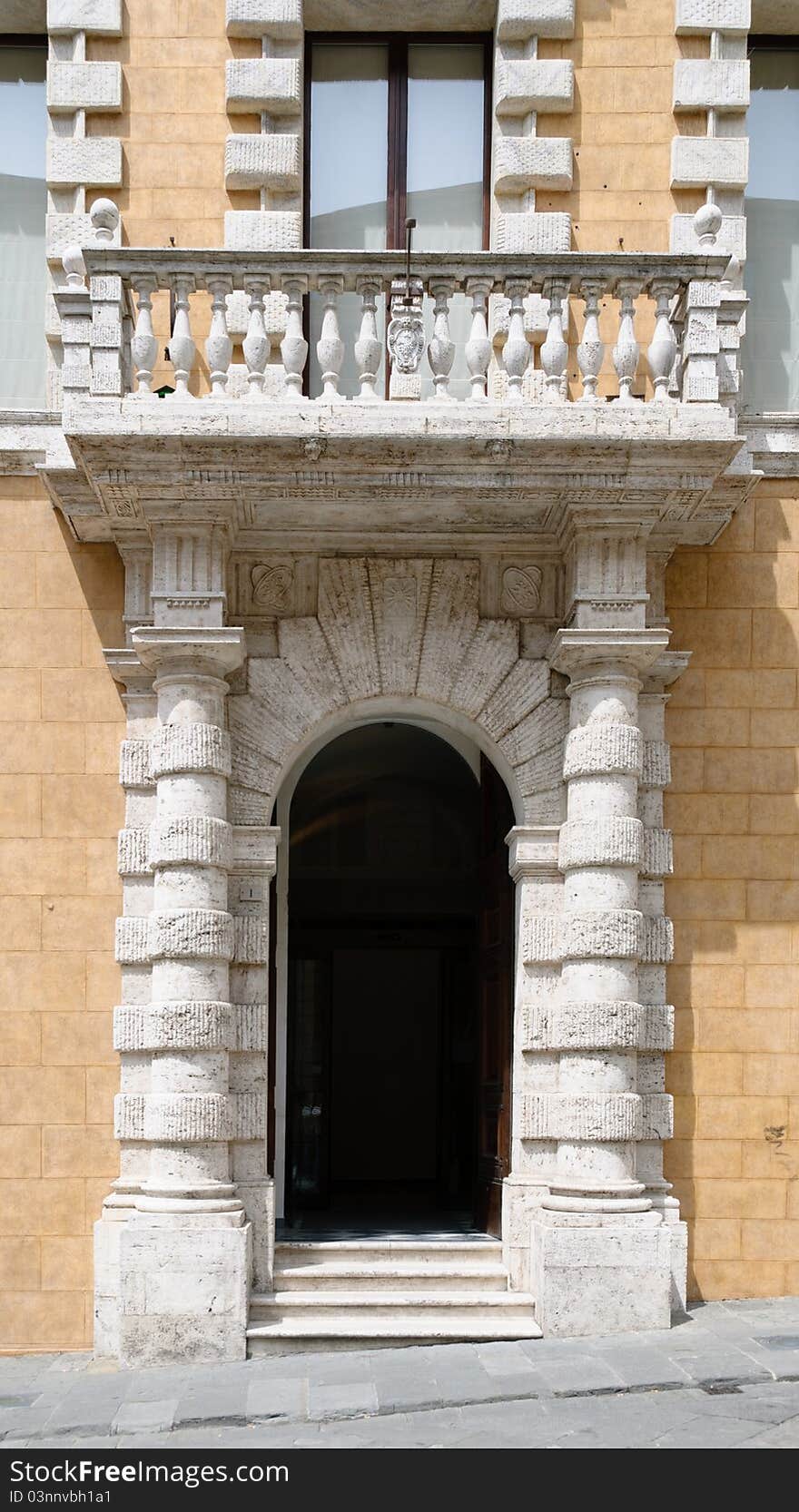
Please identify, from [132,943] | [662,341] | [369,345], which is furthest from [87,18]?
[132,943]

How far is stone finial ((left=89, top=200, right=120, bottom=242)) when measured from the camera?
9.27 metres

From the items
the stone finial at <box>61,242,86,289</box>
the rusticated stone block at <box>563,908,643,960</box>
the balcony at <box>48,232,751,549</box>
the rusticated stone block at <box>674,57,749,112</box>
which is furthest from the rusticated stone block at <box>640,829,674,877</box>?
the stone finial at <box>61,242,86,289</box>

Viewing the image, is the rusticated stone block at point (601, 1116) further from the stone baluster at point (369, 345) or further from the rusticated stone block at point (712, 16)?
the rusticated stone block at point (712, 16)

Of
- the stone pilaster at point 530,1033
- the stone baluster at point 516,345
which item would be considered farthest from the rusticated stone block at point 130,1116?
the stone baluster at point 516,345

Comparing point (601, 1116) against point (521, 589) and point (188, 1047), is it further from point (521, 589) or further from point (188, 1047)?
point (521, 589)

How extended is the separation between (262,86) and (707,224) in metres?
3.10

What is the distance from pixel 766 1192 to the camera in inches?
386

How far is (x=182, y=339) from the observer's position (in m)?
9.20

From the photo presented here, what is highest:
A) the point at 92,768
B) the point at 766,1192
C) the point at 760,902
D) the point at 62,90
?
the point at 62,90

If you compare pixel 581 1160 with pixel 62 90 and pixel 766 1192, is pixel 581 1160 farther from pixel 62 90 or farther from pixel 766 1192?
pixel 62 90

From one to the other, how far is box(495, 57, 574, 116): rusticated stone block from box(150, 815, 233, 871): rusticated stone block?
5.12 metres

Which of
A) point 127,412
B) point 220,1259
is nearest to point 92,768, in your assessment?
point 127,412

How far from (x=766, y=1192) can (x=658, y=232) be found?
624cm

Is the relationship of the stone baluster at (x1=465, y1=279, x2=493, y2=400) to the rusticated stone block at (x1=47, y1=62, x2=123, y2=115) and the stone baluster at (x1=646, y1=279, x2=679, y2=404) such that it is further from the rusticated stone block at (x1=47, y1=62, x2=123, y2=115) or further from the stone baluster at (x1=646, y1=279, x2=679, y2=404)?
the rusticated stone block at (x1=47, y1=62, x2=123, y2=115)
